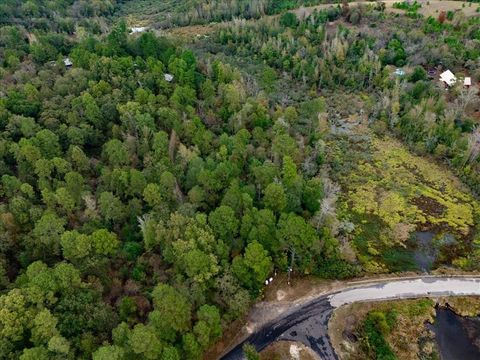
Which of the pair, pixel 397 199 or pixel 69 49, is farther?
pixel 69 49

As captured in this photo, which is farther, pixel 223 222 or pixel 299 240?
pixel 223 222

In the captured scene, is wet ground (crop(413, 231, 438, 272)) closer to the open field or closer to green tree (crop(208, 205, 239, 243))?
green tree (crop(208, 205, 239, 243))

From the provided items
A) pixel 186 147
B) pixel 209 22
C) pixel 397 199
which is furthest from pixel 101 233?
pixel 209 22

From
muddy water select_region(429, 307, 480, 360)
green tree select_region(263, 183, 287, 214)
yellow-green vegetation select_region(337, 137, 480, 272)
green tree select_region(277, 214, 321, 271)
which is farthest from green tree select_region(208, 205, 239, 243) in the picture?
muddy water select_region(429, 307, 480, 360)

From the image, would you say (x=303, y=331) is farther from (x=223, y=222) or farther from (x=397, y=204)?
(x=397, y=204)

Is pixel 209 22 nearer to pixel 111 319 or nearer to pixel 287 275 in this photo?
pixel 287 275

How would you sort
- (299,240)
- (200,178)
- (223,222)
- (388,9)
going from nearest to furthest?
(299,240)
(223,222)
(200,178)
(388,9)

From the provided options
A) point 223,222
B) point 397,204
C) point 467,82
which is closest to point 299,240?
point 223,222
